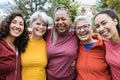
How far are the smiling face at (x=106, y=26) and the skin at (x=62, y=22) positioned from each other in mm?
620

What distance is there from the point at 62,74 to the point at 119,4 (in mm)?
17135

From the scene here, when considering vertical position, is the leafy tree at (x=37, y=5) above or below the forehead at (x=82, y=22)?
below

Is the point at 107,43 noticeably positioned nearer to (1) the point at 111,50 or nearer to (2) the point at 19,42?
(1) the point at 111,50

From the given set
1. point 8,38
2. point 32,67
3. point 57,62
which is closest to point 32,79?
point 32,67

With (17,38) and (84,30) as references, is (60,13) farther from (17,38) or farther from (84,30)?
(17,38)

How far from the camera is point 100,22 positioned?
3768 mm

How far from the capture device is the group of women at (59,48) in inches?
151

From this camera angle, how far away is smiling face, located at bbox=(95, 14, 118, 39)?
3.68 metres

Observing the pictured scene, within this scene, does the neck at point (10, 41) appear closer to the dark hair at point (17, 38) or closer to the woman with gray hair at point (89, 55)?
the dark hair at point (17, 38)

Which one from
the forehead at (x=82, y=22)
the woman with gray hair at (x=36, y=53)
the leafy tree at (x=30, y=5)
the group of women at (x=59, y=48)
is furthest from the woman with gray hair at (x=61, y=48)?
the leafy tree at (x=30, y=5)

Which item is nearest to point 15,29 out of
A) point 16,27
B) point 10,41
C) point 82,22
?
point 16,27

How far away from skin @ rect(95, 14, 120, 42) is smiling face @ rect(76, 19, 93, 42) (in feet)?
0.97

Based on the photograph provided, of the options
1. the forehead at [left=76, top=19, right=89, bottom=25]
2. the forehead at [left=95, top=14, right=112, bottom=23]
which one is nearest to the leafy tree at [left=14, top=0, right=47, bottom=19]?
the forehead at [left=76, top=19, right=89, bottom=25]

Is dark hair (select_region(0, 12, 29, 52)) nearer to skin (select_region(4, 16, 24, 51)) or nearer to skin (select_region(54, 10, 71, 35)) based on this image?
skin (select_region(4, 16, 24, 51))
